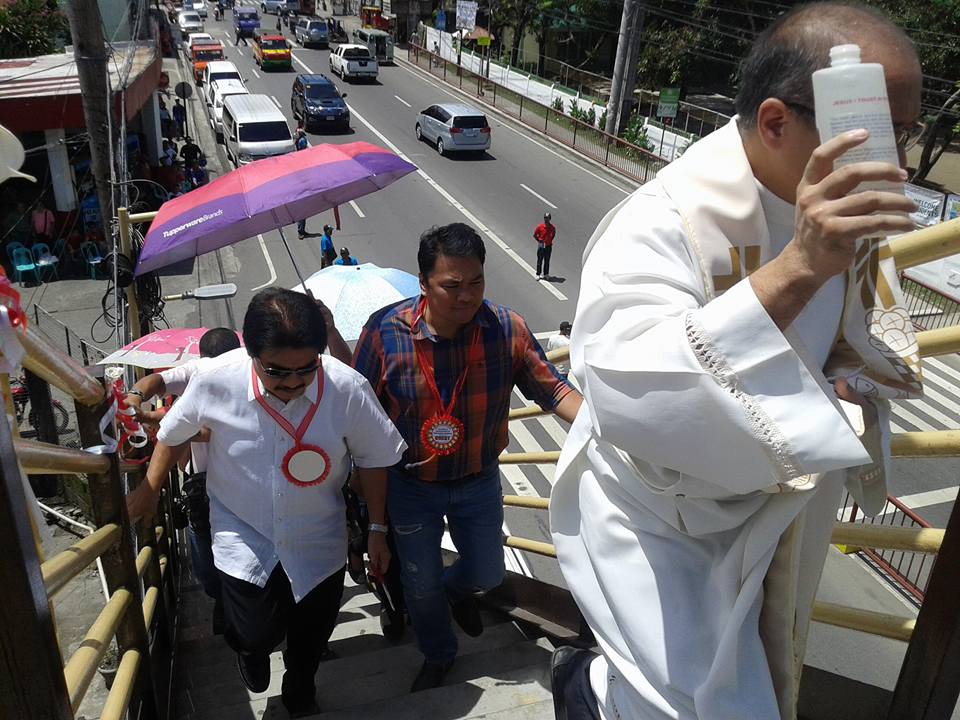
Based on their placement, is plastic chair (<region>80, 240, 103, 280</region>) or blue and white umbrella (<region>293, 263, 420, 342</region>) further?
A: plastic chair (<region>80, 240, 103, 280</region>)

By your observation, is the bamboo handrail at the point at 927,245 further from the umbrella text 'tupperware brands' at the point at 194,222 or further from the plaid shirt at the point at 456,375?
the umbrella text 'tupperware brands' at the point at 194,222

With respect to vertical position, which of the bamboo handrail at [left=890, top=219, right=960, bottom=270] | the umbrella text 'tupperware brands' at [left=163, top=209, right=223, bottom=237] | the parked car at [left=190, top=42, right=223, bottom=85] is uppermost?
the bamboo handrail at [left=890, top=219, right=960, bottom=270]

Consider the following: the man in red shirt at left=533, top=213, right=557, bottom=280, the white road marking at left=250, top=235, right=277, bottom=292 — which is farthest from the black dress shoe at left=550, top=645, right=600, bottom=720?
the white road marking at left=250, top=235, right=277, bottom=292

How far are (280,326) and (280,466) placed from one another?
524 millimetres

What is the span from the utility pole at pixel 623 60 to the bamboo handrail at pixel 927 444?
71.3 ft

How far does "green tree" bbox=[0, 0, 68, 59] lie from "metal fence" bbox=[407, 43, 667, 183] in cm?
1406

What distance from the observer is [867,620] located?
1.98 m

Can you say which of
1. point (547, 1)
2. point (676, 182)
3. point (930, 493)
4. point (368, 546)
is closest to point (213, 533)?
point (368, 546)

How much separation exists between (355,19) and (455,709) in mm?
57699

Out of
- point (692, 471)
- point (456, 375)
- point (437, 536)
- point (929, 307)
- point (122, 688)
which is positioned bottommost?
point (929, 307)

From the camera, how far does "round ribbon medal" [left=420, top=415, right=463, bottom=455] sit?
3125 millimetres

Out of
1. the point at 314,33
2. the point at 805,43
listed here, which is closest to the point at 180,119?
the point at 314,33

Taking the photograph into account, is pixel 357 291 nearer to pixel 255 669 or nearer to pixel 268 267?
pixel 255 669

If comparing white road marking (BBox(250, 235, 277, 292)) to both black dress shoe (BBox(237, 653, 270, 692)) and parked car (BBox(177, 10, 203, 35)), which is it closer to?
black dress shoe (BBox(237, 653, 270, 692))
